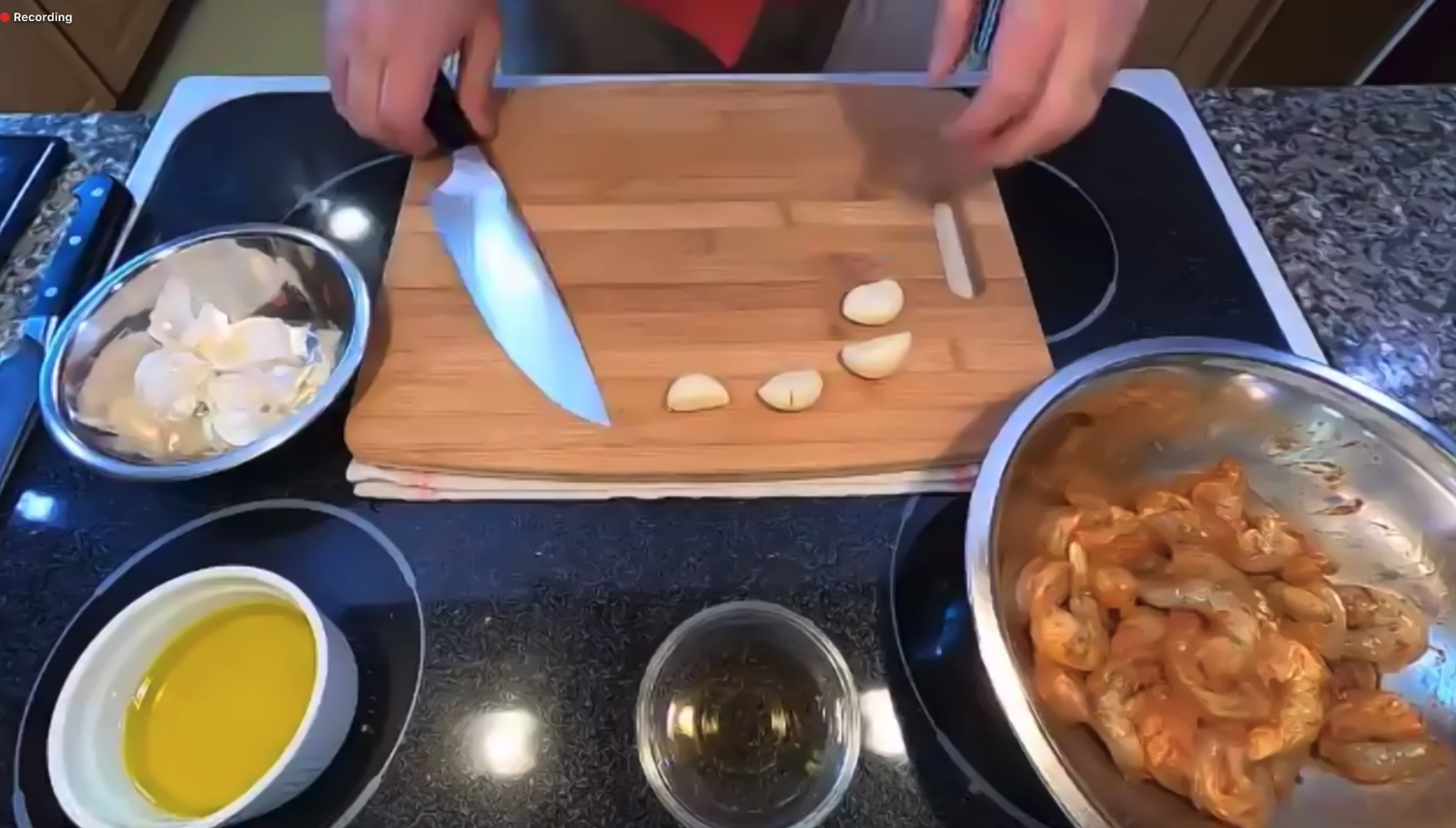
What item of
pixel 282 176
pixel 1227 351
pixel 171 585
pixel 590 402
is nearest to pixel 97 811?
pixel 171 585

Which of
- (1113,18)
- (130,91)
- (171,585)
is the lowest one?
(130,91)

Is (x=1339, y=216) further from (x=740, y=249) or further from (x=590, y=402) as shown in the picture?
(x=590, y=402)

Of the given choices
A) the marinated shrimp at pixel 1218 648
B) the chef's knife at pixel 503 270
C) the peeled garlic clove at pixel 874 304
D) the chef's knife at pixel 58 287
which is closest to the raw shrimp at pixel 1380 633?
the marinated shrimp at pixel 1218 648

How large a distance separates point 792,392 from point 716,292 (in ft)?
0.36

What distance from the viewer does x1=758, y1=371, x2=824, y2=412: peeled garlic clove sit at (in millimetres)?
683

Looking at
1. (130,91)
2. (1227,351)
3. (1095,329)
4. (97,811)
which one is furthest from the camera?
(130,91)

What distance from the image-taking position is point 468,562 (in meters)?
0.65

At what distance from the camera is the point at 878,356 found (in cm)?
69

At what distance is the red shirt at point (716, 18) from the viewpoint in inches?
34.6

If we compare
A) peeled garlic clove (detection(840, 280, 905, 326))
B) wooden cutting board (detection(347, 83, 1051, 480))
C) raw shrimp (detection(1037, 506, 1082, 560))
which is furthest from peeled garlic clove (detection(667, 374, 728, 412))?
raw shrimp (detection(1037, 506, 1082, 560))

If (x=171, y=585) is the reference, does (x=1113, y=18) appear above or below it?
above

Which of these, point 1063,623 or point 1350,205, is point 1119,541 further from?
point 1350,205

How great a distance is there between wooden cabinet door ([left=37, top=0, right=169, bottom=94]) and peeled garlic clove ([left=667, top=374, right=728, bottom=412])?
1.49 m

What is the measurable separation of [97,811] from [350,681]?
0.42 feet
